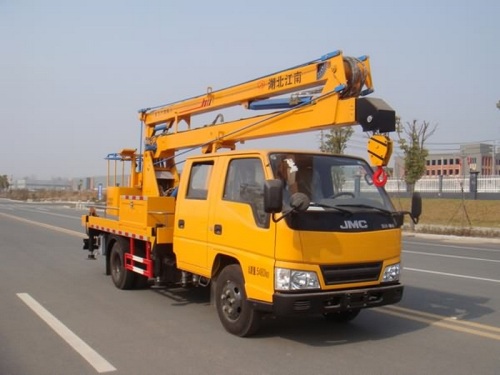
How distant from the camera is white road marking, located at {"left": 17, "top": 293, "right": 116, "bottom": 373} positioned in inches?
206

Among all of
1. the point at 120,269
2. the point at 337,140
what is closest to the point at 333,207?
the point at 120,269

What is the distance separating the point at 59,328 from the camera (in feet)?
21.8

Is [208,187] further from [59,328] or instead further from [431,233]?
[431,233]

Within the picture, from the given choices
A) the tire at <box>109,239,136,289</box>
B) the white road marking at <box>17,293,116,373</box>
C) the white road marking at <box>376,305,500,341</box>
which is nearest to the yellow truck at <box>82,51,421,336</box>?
the tire at <box>109,239,136,289</box>

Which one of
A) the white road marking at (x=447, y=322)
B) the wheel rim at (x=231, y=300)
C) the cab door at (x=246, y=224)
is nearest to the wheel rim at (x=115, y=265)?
the cab door at (x=246, y=224)

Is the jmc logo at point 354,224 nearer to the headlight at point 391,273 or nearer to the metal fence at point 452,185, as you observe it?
the headlight at point 391,273

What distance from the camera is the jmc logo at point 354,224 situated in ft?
19.2

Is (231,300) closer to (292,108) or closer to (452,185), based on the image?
(292,108)

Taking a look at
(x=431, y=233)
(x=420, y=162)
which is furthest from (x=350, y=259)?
(x=420, y=162)

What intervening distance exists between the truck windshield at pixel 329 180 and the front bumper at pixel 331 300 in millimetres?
923

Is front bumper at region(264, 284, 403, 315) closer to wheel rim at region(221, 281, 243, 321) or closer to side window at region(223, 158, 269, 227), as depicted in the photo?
wheel rim at region(221, 281, 243, 321)

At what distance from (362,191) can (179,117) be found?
4.80m

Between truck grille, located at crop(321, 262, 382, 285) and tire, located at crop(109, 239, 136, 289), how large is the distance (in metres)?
4.51

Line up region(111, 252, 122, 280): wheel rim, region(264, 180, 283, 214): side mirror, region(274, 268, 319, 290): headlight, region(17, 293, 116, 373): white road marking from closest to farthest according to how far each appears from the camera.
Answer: region(17, 293, 116, 373): white road marking
region(264, 180, 283, 214): side mirror
region(274, 268, 319, 290): headlight
region(111, 252, 122, 280): wheel rim
